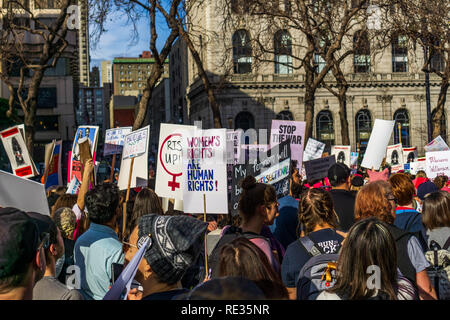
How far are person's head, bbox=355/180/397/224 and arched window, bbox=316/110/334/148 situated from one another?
48.8 m

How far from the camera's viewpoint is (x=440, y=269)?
14.1 ft

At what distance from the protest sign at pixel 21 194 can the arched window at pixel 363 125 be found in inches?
2006

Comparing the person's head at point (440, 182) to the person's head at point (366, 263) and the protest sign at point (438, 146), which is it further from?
the person's head at point (366, 263)

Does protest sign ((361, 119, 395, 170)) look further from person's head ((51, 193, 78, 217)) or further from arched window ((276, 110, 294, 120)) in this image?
arched window ((276, 110, 294, 120))

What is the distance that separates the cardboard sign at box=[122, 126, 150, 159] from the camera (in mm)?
8633

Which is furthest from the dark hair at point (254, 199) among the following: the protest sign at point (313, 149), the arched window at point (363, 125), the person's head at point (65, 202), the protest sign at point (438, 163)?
the arched window at point (363, 125)

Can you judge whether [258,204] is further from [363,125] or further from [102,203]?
[363,125]

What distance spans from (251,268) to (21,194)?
7.79 ft

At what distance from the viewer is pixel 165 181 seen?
26.6ft

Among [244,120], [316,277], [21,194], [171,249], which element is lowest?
[316,277]

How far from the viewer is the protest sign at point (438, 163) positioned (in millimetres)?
12492

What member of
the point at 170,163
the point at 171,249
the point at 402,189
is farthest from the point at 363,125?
the point at 171,249
